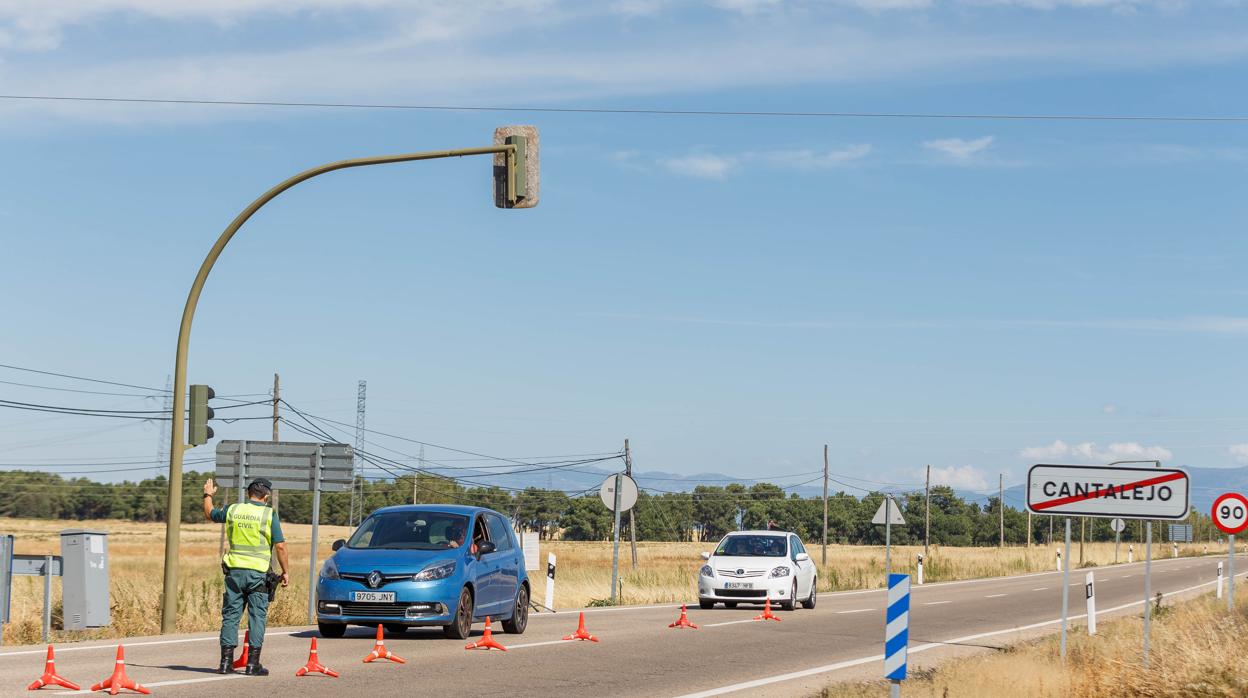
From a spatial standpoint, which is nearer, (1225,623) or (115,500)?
(1225,623)

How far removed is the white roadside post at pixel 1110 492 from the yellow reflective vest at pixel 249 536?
7902mm

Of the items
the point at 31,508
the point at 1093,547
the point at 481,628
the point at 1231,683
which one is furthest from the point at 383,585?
the point at 31,508

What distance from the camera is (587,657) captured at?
16422mm

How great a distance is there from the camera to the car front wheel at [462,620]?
17516mm

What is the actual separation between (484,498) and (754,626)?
120253 millimetres

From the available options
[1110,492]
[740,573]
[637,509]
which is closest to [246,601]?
[1110,492]

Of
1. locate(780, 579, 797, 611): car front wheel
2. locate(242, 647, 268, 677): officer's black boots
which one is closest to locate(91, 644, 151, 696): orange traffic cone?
locate(242, 647, 268, 677): officer's black boots

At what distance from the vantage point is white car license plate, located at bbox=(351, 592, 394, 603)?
16953 millimetres

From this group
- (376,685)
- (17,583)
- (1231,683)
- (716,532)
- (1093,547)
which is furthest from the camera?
(716,532)

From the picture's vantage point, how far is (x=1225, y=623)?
53.9 feet

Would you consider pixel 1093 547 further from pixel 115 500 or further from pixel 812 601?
pixel 115 500

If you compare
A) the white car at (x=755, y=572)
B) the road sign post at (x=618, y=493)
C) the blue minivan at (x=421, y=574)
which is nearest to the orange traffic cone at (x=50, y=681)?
the blue minivan at (x=421, y=574)

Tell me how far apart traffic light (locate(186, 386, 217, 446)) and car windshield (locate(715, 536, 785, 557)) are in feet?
39.2

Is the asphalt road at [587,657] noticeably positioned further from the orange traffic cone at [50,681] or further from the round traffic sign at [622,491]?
the round traffic sign at [622,491]
